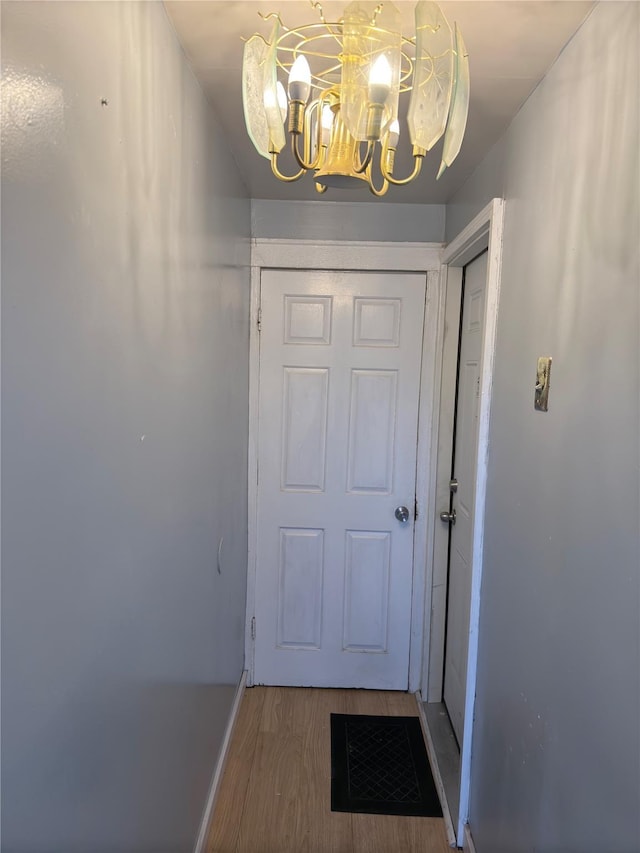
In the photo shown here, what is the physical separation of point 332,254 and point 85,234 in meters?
1.82

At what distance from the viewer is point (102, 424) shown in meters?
0.95

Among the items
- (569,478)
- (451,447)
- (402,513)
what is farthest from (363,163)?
(402,513)

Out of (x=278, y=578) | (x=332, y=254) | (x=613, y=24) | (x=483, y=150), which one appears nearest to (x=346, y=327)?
(x=332, y=254)

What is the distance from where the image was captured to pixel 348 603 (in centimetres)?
275

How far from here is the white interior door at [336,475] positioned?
2.61 m

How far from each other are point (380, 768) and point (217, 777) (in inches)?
25.2

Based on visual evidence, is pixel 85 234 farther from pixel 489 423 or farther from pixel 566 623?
pixel 489 423

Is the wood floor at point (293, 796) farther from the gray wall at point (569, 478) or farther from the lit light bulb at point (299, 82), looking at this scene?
the lit light bulb at point (299, 82)

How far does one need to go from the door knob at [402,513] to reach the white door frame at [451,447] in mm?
121

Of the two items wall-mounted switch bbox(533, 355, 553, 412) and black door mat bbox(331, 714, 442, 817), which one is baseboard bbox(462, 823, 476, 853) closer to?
black door mat bbox(331, 714, 442, 817)

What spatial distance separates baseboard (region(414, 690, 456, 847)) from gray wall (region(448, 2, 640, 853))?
0.24 meters

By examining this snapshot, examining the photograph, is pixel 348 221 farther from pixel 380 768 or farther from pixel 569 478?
pixel 380 768

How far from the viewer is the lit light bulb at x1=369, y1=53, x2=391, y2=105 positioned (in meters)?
0.78

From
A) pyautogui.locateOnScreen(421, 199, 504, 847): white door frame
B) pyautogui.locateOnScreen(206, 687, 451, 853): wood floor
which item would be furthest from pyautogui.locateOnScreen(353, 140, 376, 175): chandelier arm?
pyautogui.locateOnScreen(206, 687, 451, 853): wood floor
